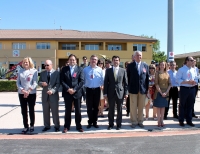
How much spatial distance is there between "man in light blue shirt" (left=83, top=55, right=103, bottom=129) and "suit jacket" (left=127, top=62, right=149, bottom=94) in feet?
→ 2.79

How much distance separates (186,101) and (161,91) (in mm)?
826

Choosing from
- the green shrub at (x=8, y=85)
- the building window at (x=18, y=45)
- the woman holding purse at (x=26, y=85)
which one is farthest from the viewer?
the building window at (x=18, y=45)

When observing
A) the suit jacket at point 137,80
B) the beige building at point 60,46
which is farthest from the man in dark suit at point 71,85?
the beige building at point 60,46

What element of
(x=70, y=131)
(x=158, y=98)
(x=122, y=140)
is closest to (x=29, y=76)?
(x=70, y=131)

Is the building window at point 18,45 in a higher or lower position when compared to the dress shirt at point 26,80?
higher

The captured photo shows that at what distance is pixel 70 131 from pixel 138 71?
8.10ft

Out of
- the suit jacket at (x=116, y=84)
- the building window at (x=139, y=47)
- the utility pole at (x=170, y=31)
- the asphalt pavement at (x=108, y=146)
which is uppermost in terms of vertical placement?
the building window at (x=139, y=47)

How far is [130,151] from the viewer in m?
4.65

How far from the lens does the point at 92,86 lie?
6266mm

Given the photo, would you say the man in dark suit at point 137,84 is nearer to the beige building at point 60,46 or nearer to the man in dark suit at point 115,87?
the man in dark suit at point 115,87

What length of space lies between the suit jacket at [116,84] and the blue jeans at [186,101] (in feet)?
5.59

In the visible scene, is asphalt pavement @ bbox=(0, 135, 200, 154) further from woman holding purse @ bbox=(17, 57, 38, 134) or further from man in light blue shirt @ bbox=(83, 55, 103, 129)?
man in light blue shirt @ bbox=(83, 55, 103, 129)

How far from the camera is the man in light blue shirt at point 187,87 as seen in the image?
6457mm

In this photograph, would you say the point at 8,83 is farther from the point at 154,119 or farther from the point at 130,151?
the point at 130,151
